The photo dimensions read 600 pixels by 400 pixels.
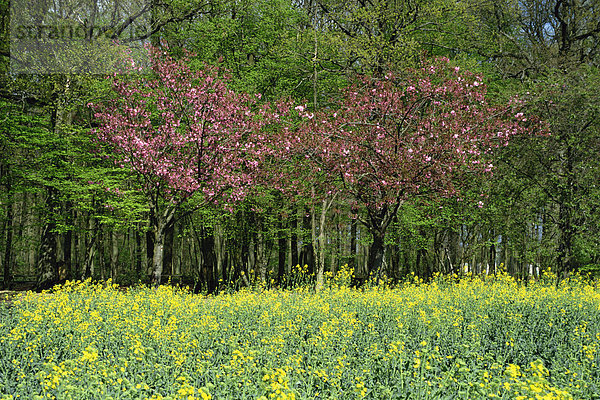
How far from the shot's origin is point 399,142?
12.1 metres

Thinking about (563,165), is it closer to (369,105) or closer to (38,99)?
(369,105)

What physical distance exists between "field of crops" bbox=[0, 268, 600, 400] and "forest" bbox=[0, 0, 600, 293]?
3988 millimetres

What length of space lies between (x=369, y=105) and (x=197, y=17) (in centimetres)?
1235

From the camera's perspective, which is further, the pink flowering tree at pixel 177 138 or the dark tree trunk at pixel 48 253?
the dark tree trunk at pixel 48 253

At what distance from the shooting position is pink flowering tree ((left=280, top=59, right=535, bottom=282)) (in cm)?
1244

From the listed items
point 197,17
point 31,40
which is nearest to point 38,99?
point 31,40

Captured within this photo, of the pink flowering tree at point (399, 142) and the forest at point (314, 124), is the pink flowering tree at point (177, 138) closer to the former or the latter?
the forest at point (314, 124)

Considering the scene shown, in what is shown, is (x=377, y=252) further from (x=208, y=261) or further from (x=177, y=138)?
(x=208, y=261)

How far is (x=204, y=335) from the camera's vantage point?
668cm

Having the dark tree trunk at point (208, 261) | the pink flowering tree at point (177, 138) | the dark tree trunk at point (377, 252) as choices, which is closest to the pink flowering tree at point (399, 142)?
the dark tree trunk at point (377, 252)

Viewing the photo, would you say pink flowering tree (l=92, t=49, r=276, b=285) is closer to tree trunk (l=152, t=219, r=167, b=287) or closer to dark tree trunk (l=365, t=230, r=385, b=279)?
tree trunk (l=152, t=219, r=167, b=287)

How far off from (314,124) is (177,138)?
4147 mm

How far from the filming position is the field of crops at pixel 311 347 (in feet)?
14.3

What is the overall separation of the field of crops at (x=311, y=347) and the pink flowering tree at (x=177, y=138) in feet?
14.3
